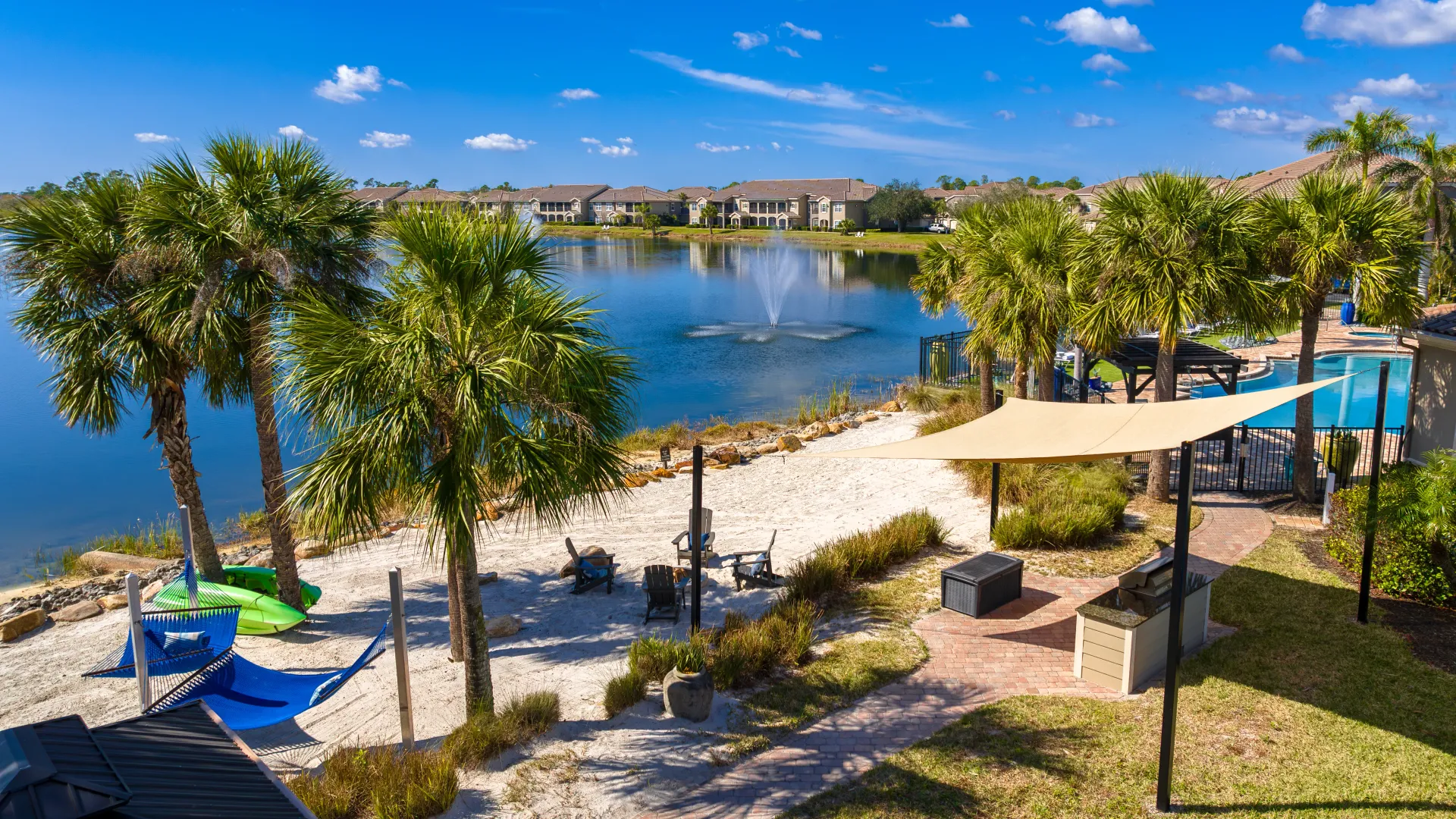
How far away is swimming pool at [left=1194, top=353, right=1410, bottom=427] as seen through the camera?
22453mm

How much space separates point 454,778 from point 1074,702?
540cm

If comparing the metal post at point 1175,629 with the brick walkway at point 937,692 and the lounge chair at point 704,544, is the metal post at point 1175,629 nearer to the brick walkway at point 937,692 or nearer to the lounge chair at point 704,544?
the brick walkway at point 937,692

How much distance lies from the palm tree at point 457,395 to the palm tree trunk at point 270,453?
2.07 meters

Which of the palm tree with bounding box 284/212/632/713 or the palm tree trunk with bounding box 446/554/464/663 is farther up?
the palm tree with bounding box 284/212/632/713

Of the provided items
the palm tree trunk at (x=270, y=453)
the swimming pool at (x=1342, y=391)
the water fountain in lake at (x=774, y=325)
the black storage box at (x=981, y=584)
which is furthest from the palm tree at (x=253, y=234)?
the water fountain in lake at (x=774, y=325)

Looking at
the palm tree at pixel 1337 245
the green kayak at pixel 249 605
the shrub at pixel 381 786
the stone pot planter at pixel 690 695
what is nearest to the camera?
the shrub at pixel 381 786

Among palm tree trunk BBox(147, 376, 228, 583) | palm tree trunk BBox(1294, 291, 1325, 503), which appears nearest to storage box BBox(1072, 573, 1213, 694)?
palm tree trunk BBox(1294, 291, 1325, 503)

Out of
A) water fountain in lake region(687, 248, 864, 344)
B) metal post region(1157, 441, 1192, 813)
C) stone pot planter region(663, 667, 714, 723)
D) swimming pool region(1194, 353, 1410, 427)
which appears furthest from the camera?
water fountain in lake region(687, 248, 864, 344)

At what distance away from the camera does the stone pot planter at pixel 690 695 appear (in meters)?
7.87

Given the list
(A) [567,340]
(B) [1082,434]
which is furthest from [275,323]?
(B) [1082,434]

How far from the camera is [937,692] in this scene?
Answer: 8469 mm

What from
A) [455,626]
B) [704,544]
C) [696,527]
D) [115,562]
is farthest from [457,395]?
[115,562]

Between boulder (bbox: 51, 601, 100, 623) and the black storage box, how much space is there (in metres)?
10.7

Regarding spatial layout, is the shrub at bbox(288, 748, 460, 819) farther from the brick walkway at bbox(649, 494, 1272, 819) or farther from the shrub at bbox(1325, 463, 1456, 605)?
the shrub at bbox(1325, 463, 1456, 605)
